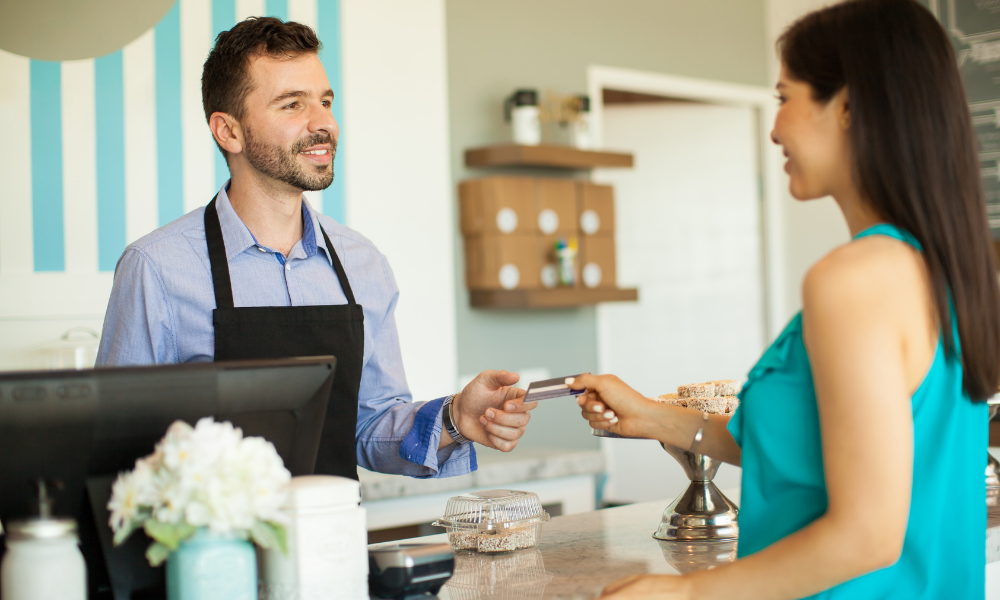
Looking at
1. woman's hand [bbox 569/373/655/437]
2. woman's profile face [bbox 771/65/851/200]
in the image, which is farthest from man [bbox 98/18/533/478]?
woman's profile face [bbox 771/65/851/200]

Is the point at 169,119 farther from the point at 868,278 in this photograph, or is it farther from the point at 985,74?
the point at 985,74

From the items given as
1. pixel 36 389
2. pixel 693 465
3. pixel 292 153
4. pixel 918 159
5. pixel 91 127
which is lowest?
pixel 693 465

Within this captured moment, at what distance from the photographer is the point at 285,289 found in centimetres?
185

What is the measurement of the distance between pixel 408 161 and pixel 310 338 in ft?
6.05

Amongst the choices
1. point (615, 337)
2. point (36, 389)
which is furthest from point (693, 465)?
point (615, 337)

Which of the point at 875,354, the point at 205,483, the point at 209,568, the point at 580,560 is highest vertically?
the point at 875,354

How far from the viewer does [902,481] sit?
3.33 feet

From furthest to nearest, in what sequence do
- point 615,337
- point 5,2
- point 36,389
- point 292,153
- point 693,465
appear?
point 615,337 → point 5,2 → point 292,153 → point 693,465 → point 36,389

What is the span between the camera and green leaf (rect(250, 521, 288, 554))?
1.01 meters

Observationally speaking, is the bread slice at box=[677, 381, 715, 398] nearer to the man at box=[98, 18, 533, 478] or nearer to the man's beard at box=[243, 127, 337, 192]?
the man at box=[98, 18, 533, 478]

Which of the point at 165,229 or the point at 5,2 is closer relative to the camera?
the point at 165,229

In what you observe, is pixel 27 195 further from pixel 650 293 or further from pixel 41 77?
pixel 650 293

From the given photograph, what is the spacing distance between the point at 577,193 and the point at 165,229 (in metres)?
2.41

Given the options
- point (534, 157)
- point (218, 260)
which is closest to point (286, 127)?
point (218, 260)
